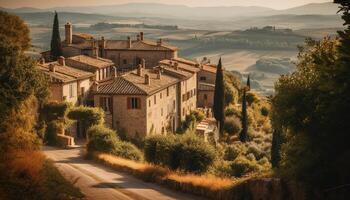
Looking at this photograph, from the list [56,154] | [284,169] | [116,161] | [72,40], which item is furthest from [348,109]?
[72,40]

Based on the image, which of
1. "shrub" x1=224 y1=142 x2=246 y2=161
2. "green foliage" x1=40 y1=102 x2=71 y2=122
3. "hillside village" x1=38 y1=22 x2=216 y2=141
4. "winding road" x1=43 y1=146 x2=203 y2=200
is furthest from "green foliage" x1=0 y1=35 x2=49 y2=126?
"shrub" x1=224 y1=142 x2=246 y2=161

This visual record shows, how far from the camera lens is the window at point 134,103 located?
158 ft

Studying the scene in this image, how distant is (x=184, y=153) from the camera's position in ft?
102

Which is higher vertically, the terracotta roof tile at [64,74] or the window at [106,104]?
the terracotta roof tile at [64,74]

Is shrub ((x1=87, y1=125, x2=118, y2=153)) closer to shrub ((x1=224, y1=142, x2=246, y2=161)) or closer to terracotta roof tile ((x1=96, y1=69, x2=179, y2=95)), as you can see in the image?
terracotta roof tile ((x1=96, y1=69, x2=179, y2=95))

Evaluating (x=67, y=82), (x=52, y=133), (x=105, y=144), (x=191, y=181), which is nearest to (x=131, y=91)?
(x=67, y=82)

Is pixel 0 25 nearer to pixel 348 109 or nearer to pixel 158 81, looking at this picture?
pixel 158 81

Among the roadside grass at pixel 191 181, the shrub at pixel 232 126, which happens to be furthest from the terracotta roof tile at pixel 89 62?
the roadside grass at pixel 191 181

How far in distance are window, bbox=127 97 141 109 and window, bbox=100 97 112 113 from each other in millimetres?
1862

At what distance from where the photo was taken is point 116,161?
106ft

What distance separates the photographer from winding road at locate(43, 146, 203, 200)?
2316 cm

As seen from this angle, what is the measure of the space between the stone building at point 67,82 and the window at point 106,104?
2370 millimetres

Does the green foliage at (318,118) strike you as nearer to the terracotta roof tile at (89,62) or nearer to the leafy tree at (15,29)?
the leafy tree at (15,29)

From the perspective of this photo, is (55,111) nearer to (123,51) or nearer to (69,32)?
(123,51)
